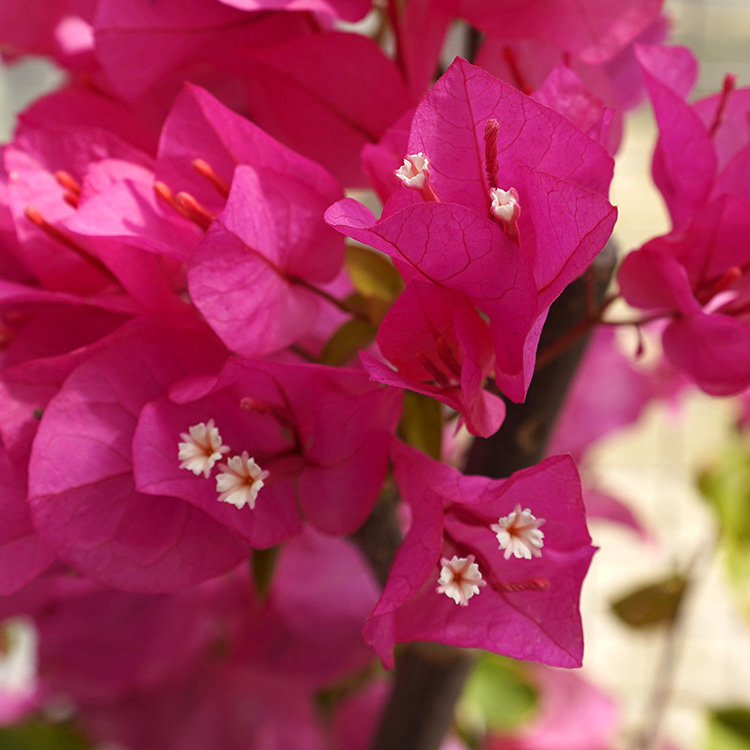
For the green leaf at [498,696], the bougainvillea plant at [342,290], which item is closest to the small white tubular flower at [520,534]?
the bougainvillea plant at [342,290]

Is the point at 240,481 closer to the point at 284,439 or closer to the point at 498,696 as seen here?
the point at 284,439

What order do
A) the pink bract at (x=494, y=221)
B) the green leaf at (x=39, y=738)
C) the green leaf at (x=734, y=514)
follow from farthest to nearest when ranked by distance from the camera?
the green leaf at (x=734, y=514) → the green leaf at (x=39, y=738) → the pink bract at (x=494, y=221)

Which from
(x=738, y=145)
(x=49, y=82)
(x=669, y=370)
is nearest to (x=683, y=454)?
(x=669, y=370)

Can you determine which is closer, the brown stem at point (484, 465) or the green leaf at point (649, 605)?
the brown stem at point (484, 465)

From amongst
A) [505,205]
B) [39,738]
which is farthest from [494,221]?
[39,738]

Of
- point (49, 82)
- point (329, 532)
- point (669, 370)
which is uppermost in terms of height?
point (329, 532)

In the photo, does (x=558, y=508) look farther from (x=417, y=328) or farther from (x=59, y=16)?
Answer: (x=59, y=16)

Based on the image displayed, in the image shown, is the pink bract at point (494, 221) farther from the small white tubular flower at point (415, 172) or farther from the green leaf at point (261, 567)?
the green leaf at point (261, 567)
